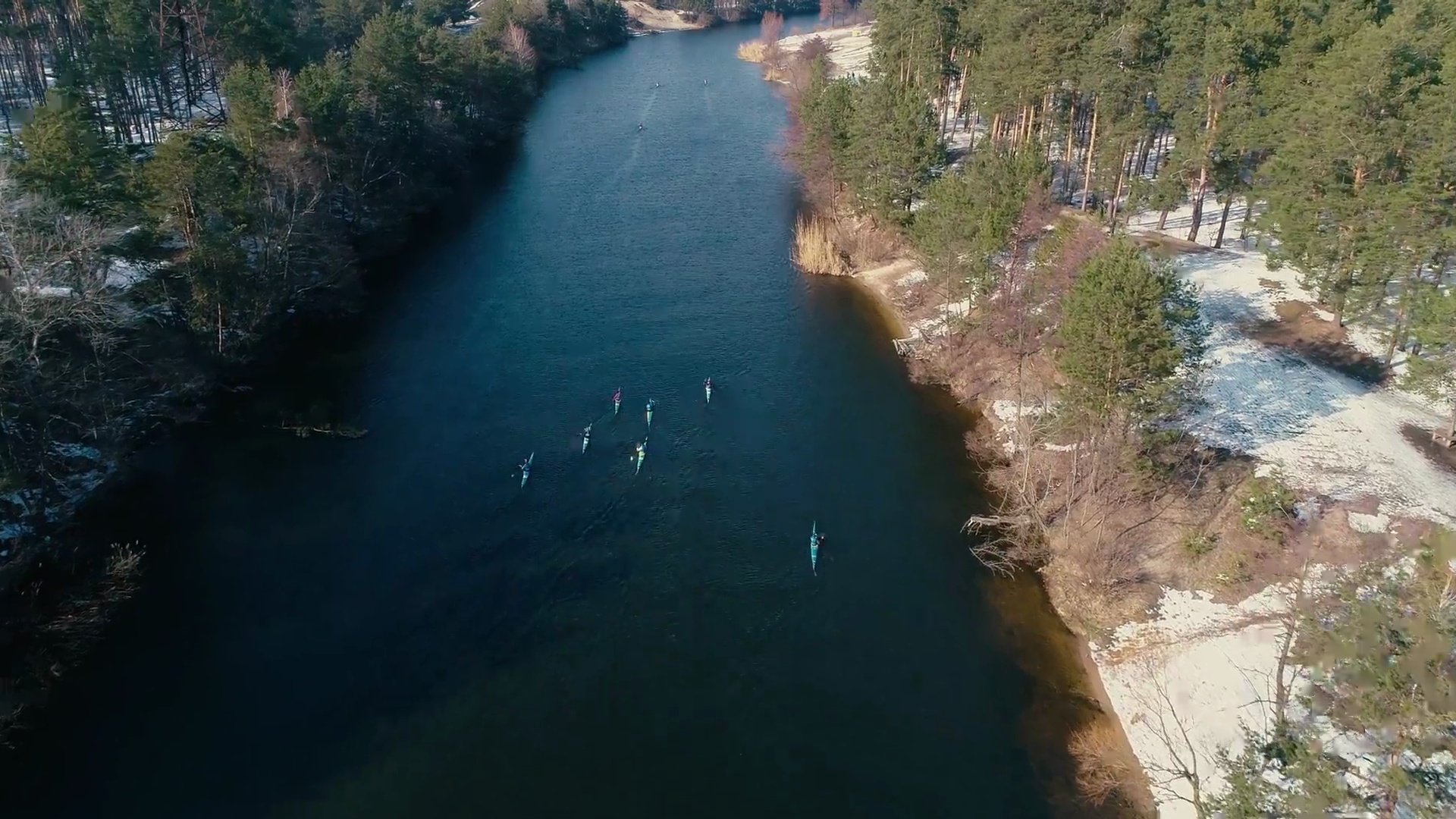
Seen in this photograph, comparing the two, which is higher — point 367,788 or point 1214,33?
point 1214,33

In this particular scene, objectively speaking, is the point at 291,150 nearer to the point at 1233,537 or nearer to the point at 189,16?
the point at 189,16

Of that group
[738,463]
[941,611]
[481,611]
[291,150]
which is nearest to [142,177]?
[291,150]

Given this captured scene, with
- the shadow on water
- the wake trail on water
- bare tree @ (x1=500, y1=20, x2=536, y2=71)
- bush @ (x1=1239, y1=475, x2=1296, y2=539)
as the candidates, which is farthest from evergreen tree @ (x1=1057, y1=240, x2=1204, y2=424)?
bare tree @ (x1=500, y1=20, x2=536, y2=71)

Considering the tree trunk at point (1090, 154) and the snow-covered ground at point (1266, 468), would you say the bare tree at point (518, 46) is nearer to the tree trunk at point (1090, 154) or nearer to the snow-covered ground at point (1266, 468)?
the tree trunk at point (1090, 154)

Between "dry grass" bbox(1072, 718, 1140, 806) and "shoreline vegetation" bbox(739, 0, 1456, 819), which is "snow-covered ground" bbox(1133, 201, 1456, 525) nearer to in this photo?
"shoreline vegetation" bbox(739, 0, 1456, 819)

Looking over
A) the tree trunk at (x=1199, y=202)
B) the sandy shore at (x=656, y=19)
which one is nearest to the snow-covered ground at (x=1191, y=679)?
the tree trunk at (x=1199, y=202)

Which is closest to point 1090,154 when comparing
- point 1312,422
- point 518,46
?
point 1312,422
